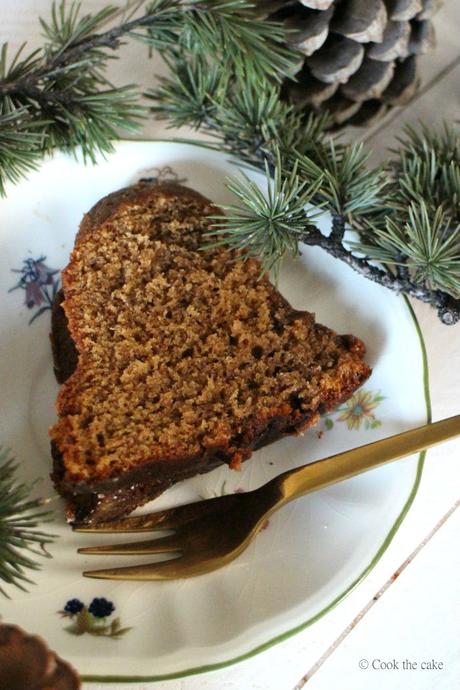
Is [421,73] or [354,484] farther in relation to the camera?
[421,73]

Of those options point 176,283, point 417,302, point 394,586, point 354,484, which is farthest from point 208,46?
point 394,586

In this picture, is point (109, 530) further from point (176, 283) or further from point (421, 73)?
point (421, 73)

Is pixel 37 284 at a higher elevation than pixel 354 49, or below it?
below

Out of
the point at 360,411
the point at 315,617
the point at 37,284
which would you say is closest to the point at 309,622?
the point at 315,617

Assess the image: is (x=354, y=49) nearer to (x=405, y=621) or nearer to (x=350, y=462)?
(x=350, y=462)

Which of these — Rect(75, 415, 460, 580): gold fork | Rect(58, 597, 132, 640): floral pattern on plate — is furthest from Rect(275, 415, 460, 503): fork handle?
Rect(58, 597, 132, 640): floral pattern on plate

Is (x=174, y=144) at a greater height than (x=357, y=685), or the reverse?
(x=174, y=144)

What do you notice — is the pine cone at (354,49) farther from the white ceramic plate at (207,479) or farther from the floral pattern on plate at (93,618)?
the floral pattern on plate at (93,618)
